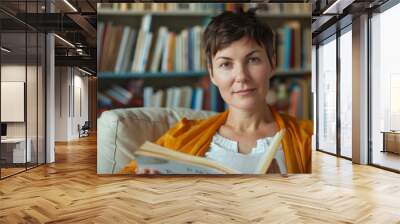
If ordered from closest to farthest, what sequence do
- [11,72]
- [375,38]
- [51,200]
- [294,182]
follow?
1. [51,200]
2. [294,182]
3. [11,72]
4. [375,38]

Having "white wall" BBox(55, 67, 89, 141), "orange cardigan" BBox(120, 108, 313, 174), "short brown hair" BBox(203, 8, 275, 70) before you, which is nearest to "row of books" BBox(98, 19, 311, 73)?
"short brown hair" BBox(203, 8, 275, 70)

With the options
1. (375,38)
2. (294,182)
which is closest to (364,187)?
(294,182)

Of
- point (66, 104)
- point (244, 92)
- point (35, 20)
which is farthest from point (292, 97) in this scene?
point (66, 104)

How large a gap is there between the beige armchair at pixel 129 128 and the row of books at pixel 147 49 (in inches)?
26.8

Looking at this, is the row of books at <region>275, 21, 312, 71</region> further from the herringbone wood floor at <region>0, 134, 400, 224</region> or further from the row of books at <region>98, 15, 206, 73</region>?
the herringbone wood floor at <region>0, 134, 400, 224</region>

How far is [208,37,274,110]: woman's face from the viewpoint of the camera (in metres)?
6.46

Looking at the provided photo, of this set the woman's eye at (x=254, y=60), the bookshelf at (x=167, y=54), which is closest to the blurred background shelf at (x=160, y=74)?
the bookshelf at (x=167, y=54)

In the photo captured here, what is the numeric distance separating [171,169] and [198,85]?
1412mm

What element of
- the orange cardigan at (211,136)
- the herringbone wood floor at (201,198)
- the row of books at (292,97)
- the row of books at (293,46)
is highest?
the row of books at (293,46)

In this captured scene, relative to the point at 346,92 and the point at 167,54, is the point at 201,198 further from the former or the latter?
the point at 346,92

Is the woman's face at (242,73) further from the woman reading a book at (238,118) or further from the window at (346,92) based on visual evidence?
the window at (346,92)

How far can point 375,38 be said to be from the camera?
27.5ft

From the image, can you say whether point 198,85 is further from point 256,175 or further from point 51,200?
point 51,200

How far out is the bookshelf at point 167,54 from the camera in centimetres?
667
